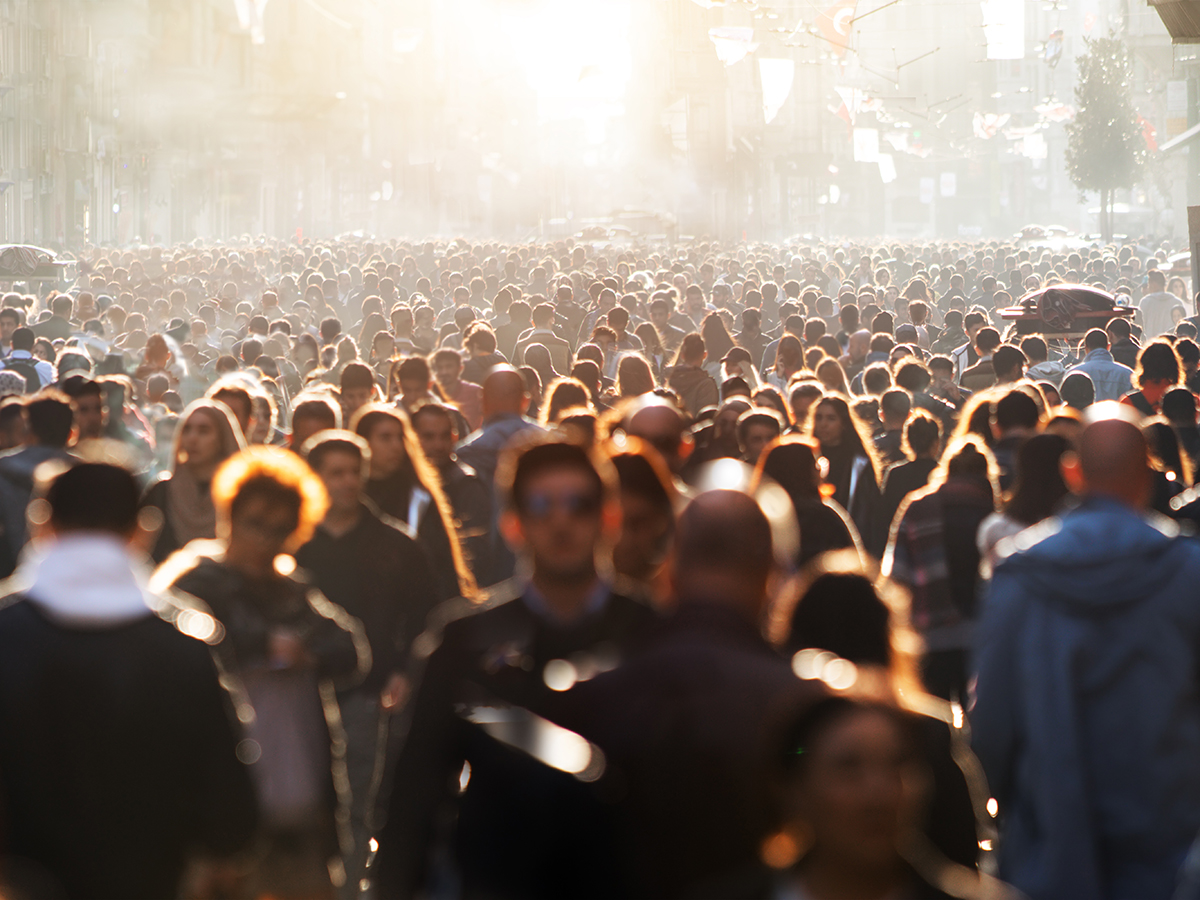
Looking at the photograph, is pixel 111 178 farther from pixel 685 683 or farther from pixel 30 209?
pixel 685 683

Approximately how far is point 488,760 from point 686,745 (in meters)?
0.42

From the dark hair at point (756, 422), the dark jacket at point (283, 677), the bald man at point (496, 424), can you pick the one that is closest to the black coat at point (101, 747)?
the dark jacket at point (283, 677)

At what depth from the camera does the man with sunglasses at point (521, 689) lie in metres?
2.83

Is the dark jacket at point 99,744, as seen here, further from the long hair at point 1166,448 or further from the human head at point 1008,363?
→ the human head at point 1008,363

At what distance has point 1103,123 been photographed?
56812 mm

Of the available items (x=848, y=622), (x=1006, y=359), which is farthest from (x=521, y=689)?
(x=1006, y=359)

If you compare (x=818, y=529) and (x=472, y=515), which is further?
(x=472, y=515)

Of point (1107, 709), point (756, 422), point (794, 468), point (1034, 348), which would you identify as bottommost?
point (1107, 709)

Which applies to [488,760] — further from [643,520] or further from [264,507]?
[264,507]

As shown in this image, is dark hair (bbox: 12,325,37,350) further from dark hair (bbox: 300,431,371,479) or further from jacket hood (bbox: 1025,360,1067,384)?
dark hair (bbox: 300,431,371,479)

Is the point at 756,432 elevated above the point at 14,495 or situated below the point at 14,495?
above

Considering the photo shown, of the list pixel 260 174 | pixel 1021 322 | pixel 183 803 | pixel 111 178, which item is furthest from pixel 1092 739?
pixel 260 174

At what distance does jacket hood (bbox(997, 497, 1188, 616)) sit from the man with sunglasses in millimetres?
1201

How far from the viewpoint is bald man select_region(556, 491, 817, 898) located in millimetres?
2797
